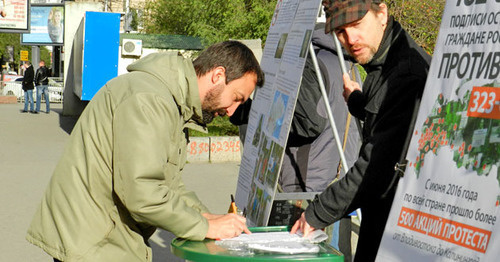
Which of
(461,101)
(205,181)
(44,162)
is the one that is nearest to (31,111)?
(44,162)

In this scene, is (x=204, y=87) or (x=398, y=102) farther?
(x=204, y=87)

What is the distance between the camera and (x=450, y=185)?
8.17 feet

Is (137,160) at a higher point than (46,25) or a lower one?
higher

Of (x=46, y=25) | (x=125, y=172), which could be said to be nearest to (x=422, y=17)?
(x=125, y=172)

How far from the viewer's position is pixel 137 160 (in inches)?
120

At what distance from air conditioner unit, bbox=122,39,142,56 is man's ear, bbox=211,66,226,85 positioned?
1614 centimetres

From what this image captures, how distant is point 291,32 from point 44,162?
10005 mm

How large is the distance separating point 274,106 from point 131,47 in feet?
50.0

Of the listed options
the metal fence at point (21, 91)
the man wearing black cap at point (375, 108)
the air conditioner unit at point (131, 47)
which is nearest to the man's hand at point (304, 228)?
the man wearing black cap at point (375, 108)

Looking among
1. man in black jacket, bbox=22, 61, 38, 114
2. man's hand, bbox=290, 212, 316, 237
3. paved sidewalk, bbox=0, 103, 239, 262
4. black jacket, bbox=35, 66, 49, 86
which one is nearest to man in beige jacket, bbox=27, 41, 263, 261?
man's hand, bbox=290, 212, 316, 237

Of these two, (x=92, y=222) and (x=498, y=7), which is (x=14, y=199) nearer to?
(x=92, y=222)

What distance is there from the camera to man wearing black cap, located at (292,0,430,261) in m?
3.15

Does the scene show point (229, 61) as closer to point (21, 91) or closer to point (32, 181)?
point (32, 181)

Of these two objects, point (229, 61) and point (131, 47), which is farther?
point (131, 47)
